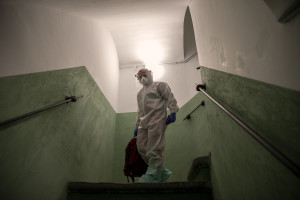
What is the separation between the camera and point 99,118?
2895 millimetres

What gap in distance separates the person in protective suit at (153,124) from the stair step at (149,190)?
35cm

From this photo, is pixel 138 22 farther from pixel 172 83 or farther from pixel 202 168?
pixel 202 168

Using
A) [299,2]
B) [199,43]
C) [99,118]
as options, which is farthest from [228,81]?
[99,118]

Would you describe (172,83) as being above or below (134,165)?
above

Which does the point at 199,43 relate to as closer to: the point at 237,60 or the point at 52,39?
the point at 237,60

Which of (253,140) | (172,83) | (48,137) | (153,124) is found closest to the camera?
(253,140)

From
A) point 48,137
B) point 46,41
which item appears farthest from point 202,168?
point 46,41

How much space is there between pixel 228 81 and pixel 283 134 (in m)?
0.60

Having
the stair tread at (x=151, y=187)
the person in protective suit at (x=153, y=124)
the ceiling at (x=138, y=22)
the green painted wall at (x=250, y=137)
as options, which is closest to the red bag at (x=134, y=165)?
the person in protective suit at (x=153, y=124)

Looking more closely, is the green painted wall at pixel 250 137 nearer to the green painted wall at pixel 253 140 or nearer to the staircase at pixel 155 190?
the green painted wall at pixel 253 140

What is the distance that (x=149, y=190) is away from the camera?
1578 mm

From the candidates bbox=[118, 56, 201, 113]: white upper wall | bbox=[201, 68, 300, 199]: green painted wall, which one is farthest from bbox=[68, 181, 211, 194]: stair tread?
bbox=[118, 56, 201, 113]: white upper wall

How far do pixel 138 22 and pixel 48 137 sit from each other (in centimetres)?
256

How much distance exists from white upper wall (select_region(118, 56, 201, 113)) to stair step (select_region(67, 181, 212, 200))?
91.7 inches
